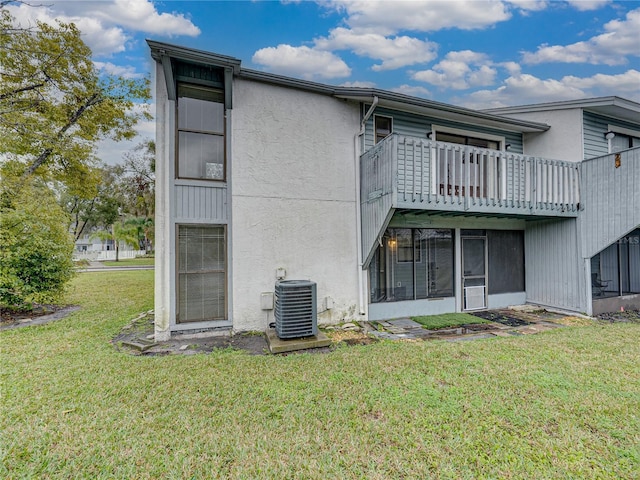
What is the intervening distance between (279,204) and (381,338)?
10.9 ft

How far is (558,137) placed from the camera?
303 inches

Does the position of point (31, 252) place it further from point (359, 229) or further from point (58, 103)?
point (359, 229)

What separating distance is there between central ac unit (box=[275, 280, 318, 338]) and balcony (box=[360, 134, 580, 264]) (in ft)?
6.19

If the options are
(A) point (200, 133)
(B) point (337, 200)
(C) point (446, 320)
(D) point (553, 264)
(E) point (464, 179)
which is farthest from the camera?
(D) point (553, 264)

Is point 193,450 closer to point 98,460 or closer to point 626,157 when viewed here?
point 98,460

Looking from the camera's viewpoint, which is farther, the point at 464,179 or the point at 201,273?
the point at 464,179

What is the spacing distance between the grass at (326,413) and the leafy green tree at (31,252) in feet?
8.85

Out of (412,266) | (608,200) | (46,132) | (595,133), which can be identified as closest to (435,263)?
(412,266)

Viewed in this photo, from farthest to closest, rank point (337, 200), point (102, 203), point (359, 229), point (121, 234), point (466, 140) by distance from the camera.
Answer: point (121, 234) → point (102, 203) → point (466, 140) → point (359, 229) → point (337, 200)

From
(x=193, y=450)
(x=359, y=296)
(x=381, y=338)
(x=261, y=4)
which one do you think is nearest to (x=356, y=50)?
(x=261, y=4)

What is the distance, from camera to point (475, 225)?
287 inches

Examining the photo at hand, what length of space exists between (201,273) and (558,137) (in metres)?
9.85

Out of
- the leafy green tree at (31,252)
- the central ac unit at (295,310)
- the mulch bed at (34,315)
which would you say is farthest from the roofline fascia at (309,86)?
the mulch bed at (34,315)

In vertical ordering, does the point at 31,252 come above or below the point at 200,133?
below
